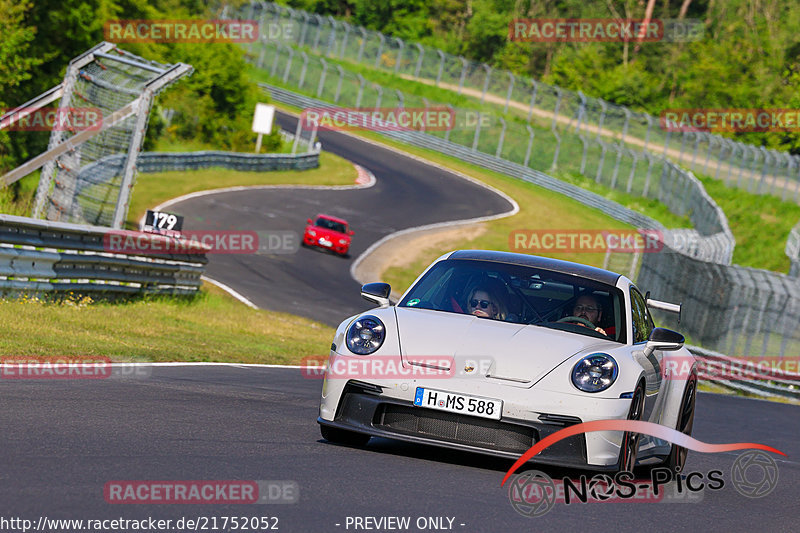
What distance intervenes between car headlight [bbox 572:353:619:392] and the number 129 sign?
12192mm

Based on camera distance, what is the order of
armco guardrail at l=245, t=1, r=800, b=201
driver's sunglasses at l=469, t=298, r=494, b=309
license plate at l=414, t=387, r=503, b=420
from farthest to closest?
armco guardrail at l=245, t=1, r=800, b=201
driver's sunglasses at l=469, t=298, r=494, b=309
license plate at l=414, t=387, r=503, b=420

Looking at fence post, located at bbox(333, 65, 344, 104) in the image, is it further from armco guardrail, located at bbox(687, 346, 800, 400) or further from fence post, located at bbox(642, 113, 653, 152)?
armco guardrail, located at bbox(687, 346, 800, 400)

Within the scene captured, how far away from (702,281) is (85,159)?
13019 millimetres

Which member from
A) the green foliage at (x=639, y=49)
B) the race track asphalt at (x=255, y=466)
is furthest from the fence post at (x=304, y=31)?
the race track asphalt at (x=255, y=466)

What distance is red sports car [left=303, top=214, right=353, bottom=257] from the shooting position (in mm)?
34500

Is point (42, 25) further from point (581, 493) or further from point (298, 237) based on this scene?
point (581, 493)

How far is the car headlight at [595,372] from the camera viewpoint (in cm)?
691

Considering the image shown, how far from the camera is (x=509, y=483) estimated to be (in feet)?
21.8

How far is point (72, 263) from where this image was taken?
49.0ft

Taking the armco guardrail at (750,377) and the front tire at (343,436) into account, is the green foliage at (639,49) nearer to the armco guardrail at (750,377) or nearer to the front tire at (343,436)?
the armco guardrail at (750,377)

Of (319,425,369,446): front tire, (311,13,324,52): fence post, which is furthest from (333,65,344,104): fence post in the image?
(319,425,369,446): front tire

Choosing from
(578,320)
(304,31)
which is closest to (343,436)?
(578,320)

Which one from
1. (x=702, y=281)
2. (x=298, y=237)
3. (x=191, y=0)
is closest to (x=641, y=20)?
(x=191, y=0)

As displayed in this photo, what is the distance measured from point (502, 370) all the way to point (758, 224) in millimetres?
41568
